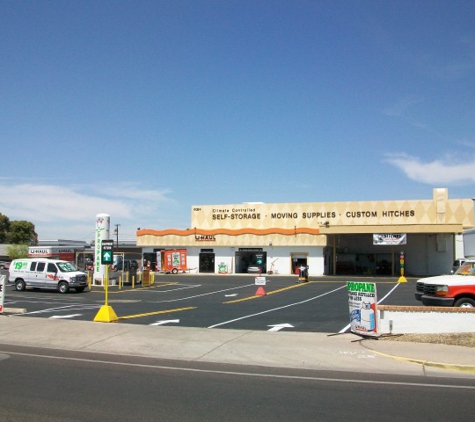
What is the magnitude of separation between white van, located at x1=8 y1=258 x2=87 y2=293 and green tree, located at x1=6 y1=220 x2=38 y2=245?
77128mm

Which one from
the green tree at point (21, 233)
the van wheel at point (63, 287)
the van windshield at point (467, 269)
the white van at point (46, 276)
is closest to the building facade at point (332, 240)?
the white van at point (46, 276)

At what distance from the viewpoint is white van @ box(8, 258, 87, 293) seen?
3089 centimetres

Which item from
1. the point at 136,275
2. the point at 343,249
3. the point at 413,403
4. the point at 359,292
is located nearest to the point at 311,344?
the point at 359,292

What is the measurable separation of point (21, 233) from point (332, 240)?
7460 centimetres

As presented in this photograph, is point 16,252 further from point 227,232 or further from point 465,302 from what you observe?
point 465,302

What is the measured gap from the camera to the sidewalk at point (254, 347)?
10.0 metres

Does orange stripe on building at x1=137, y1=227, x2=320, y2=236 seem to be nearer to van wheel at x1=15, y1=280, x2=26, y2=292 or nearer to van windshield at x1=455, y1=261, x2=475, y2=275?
van wheel at x1=15, y1=280, x2=26, y2=292

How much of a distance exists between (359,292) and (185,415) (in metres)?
7.76

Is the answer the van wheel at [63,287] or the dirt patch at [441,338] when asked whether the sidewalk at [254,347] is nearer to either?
the dirt patch at [441,338]

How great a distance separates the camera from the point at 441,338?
40.5ft

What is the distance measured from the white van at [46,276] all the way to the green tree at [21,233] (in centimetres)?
7713

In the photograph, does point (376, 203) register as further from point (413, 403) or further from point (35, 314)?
point (413, 403)

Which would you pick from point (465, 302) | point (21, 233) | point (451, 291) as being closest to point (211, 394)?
point (451, 291)

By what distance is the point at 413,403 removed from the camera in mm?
7242
